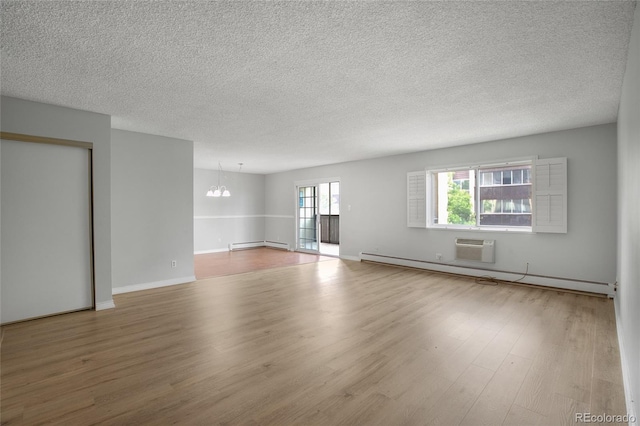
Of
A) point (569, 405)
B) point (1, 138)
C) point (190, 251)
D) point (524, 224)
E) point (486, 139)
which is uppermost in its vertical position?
point (486, 139)

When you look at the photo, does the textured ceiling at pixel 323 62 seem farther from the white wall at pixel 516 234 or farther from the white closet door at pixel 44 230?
the white closet door at pixel 44 230

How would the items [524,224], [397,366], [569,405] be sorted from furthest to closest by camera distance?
[524,224], [397,366], [569,405]

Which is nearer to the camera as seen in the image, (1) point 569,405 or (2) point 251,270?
(1) point 569,405

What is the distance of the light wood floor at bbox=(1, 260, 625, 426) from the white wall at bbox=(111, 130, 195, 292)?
25.6 inches

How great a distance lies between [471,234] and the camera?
18.2ft

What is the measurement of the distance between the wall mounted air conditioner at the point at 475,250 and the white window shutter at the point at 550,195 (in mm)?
729

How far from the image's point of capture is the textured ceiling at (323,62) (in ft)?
6.13

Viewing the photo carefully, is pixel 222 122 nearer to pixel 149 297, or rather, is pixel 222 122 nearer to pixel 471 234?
pixel 149 297

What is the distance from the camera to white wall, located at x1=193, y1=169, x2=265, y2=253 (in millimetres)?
8797

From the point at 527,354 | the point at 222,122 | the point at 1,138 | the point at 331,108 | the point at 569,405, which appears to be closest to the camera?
the point at 569,405

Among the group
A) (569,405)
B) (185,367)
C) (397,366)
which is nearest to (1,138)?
(185,367)

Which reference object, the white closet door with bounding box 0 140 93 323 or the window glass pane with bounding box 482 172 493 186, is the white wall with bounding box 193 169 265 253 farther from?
the window glass pane with bounding box 482 172 493 186

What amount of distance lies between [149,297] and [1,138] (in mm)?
2477

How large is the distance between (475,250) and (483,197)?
98 centimetres
